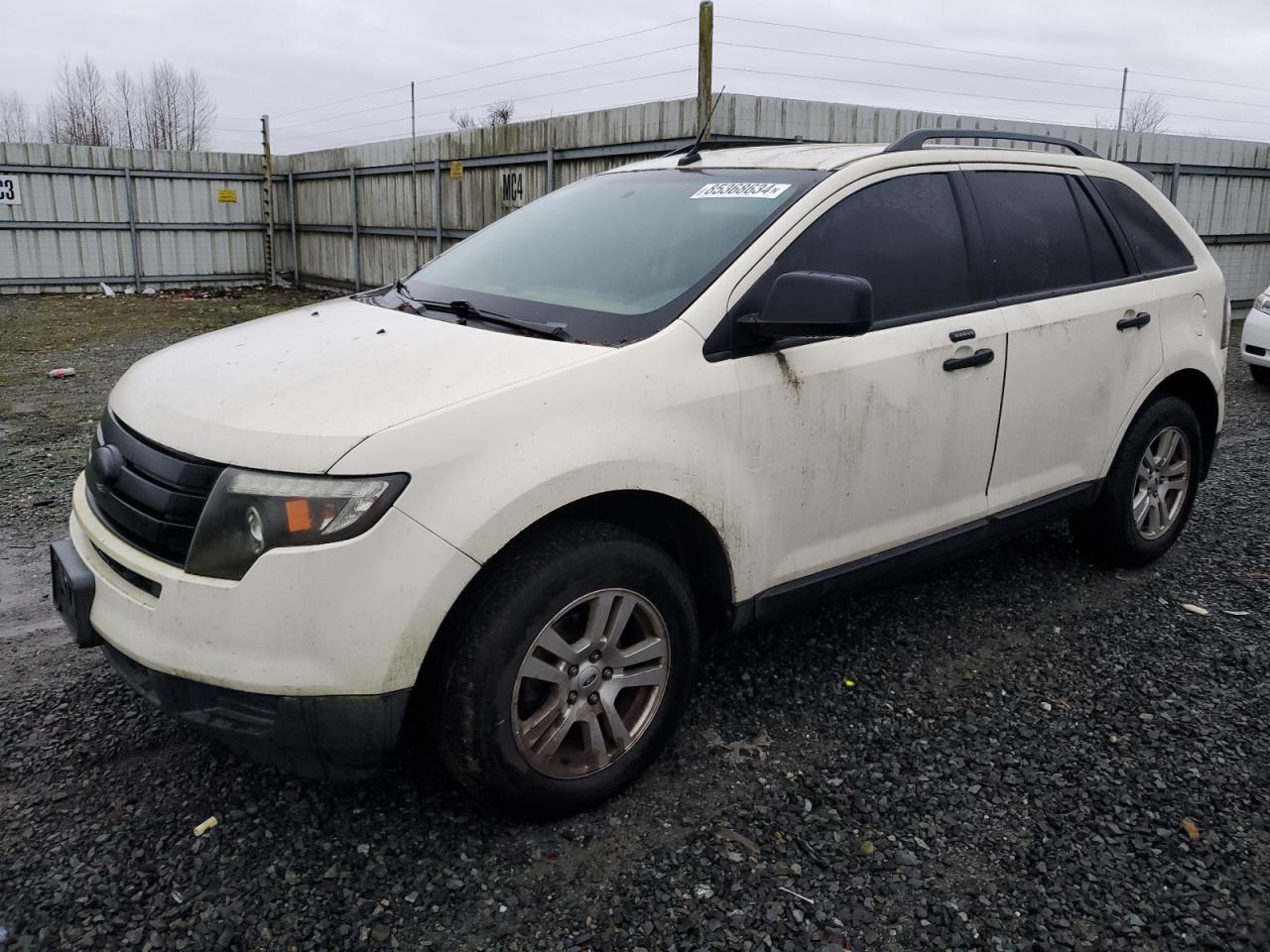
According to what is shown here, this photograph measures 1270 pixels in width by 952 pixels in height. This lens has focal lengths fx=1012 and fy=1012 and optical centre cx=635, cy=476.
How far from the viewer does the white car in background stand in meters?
8.93

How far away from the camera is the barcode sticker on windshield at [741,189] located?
3.21m

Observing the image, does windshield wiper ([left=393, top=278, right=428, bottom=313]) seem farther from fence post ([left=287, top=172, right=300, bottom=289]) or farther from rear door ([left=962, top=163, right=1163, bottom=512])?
fence post ([left=287, top=172, right=300, bottom=289])

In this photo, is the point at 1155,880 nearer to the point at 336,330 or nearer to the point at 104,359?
the point at 336,330

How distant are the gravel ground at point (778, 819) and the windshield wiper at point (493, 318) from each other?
1.30m

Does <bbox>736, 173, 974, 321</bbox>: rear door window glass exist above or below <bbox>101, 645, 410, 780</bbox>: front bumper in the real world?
above

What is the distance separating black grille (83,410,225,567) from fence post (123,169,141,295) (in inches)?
675

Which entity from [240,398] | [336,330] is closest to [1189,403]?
[336,330]

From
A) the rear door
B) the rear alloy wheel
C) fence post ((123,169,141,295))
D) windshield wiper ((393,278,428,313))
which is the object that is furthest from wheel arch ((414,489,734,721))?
fence post ((123,169,141,295))

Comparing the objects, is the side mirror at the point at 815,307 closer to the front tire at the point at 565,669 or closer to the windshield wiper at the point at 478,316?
the windshield wiper at the point at 478,316

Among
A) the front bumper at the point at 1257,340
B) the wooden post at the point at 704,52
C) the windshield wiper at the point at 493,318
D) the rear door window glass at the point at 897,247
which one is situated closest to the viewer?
the windshield wiper at the point at 493,318

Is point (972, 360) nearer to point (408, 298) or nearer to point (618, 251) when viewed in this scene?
point (618, 251)

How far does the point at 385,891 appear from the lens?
7.98 feet

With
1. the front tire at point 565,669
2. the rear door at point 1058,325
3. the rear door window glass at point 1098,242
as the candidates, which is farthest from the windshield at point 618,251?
the rear door window glass at point 1098,242

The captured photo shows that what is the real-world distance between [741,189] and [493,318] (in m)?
0.94
